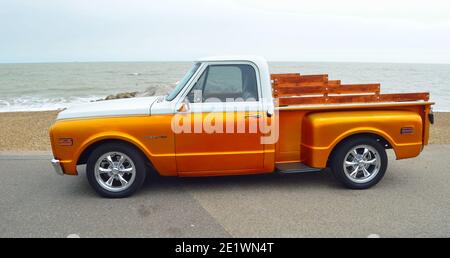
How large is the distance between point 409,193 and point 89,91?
31.5 meters

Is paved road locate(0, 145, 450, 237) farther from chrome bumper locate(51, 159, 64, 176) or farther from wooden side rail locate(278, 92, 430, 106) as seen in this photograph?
wooden side rail locate(278, 92, 430, 106)

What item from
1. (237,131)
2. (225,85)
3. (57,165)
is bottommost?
(57,165)

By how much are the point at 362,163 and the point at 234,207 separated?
6.65 ft

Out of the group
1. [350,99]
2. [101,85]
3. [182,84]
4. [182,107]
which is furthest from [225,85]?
[101,85]

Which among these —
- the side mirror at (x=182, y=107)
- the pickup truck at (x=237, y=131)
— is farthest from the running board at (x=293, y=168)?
the side mirror at (x=182, y=107)

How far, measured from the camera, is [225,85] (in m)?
4.71

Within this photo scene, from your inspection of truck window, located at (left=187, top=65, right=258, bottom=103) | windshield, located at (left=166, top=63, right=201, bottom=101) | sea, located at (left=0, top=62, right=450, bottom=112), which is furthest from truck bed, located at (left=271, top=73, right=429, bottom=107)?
sea, located at (left=0, top=62, right=450, bottom=112)

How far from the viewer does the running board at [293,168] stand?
464 centimetres

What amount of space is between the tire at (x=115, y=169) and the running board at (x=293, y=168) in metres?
1.92

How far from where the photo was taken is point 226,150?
456 cm

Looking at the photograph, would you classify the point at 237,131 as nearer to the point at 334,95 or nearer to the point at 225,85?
the point at 225,85

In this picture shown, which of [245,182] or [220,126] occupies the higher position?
[220,126]

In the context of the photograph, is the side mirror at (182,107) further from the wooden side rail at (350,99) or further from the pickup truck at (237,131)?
the wooden side rail at (350,99)

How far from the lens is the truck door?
4488mm
